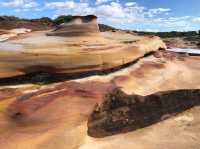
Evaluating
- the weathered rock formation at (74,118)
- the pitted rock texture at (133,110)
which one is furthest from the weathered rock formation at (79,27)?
the pitted rock texture at (133,110)

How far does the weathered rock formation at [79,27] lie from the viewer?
653 centimetres

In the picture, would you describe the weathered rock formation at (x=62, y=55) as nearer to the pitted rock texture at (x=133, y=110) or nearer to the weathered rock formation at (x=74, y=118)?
the weathered rock formation at (x=74, y=118)

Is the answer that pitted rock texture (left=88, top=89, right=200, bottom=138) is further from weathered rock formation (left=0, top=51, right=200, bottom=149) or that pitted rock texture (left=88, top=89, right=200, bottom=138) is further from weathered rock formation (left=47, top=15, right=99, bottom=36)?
weathered rock formation (left=47, top=15, right=99, bottom=36)

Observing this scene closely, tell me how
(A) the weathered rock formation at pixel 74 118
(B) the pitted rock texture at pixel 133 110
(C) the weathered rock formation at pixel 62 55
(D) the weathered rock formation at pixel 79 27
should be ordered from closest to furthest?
(A) the weathered rock formation at pixel 74 118 < (B) the pitted rock texture at pixel 133 110 < (C) the weathered rock formation at pixel 62 55 < (D) the weathered rock formation at pixel 79 27

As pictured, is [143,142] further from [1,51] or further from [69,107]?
[1,51]

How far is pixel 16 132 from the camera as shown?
12.4 ft

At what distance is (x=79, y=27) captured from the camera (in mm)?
6535

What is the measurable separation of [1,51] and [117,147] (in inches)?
71.7

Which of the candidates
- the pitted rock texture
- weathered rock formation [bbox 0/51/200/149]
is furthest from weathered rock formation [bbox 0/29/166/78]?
the pitted rock texture

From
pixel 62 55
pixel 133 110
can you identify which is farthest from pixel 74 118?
pixel 62 55

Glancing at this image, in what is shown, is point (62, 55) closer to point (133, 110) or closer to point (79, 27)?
point (133, 110)

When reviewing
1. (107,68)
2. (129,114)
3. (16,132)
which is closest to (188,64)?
(107,68)

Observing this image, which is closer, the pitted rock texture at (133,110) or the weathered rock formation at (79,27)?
the pitted rock texture at (133,110)

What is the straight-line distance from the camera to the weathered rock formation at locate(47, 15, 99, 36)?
653 cm
